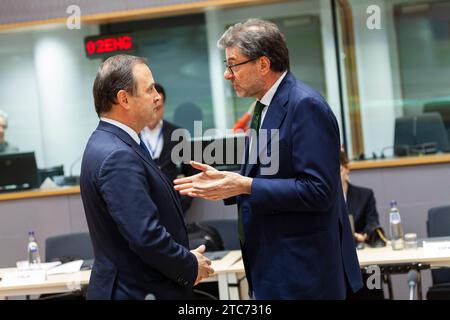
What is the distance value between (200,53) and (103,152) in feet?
17.2

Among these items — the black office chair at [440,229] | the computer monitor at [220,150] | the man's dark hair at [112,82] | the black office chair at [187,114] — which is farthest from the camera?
the black office chair at [187,114]

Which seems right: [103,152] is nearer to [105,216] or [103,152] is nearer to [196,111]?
[105,216]

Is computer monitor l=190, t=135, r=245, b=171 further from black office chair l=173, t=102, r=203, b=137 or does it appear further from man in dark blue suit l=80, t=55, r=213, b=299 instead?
man in dark blue suit l=80, t=55, r=213, b=299

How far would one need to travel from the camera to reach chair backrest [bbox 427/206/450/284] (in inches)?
189

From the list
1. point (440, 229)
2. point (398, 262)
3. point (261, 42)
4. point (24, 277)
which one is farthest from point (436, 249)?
point (24, 277)

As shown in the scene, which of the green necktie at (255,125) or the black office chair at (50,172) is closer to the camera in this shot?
the green necktie at (255,125)

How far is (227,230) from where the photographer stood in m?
5.17

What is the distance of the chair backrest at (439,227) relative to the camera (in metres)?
4.79

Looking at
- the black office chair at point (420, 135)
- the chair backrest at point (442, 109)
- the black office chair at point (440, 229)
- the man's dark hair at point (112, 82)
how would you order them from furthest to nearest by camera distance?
the chair backrest at point (442, 109) → the black office chair at point (420, 135) → the black office chair at point (440, 229) → the man's dark hair at point (112, 82)

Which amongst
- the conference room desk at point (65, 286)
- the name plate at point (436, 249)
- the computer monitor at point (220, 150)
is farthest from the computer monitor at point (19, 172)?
the name plate at point (436, 249)

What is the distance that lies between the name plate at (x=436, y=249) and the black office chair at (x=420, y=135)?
1.70m

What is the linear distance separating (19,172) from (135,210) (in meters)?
4.18

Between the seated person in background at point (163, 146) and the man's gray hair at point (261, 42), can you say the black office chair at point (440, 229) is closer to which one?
the seated person in background at point (163, 146)

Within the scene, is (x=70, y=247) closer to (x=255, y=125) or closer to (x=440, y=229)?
(x=440, y=229)
